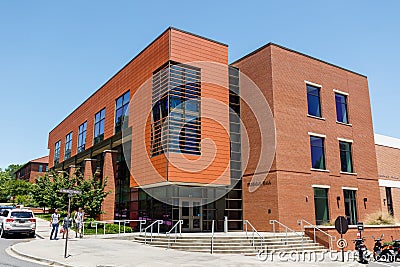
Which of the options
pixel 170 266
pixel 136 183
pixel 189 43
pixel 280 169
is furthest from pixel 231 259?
pixel 189 43

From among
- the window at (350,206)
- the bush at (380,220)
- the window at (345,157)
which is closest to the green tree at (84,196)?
the window at (350,206)

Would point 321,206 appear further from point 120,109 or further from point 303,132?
point 120,109

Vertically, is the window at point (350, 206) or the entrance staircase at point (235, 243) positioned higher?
the window at point (350, 206)

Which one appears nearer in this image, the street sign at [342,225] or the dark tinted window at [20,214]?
the street sign at [342,225]

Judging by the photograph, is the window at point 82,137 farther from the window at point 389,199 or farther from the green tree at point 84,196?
the window at point 389,199

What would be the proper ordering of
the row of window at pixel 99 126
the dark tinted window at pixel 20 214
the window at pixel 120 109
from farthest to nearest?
the row of window at pixel 99 126 → the window at pixel 120 109 → the dark tinted window at pixel 20 214

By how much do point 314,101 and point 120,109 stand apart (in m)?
14.8

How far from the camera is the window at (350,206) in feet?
86.5

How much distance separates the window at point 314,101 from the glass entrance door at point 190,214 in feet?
33.4

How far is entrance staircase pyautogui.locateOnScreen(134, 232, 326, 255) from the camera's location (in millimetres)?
17562

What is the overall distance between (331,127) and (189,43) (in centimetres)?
1183

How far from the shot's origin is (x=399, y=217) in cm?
3262

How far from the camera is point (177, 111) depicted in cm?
2262

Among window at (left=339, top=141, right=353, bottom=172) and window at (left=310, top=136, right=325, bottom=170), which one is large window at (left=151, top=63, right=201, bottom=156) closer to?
window at (left=310, top=136, right=325, bottom=170)
